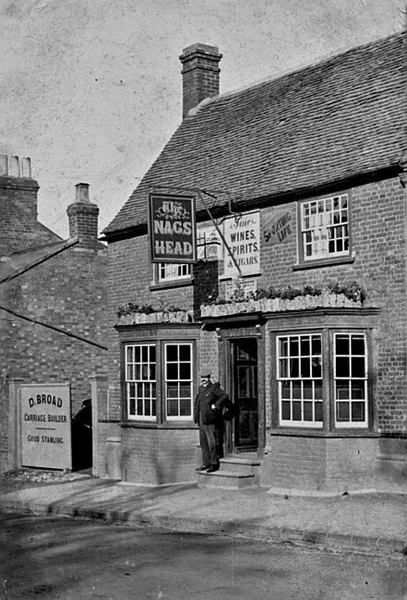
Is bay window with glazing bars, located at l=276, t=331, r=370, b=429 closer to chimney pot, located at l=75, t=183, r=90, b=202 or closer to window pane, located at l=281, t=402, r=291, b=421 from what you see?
window pane, located at l=281, t=402, r=291, b=421

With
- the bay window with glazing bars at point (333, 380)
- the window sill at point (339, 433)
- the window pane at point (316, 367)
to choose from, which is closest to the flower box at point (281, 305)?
the bay window with glazing bars at point (333, 380)

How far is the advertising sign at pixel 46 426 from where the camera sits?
2372cm

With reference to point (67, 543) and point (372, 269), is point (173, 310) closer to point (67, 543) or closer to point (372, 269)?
point (372, 269)

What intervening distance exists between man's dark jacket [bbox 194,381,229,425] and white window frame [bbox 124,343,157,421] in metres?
1.60

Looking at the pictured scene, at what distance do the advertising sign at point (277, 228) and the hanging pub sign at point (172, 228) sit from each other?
1.48m

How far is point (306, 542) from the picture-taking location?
13445mm

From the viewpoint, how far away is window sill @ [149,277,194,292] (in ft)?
73.1

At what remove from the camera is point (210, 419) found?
19922 mm

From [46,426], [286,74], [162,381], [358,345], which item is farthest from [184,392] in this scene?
[286,74]

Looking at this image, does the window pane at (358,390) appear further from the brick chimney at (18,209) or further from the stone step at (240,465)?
the brick chimney at (18,209)

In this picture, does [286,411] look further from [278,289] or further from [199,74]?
[199,74]

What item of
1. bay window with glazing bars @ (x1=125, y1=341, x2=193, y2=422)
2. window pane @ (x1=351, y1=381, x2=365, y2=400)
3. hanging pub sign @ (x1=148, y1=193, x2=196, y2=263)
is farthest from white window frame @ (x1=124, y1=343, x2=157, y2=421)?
window pane @ (x1=351, y1=381, x2=365, y2=400)

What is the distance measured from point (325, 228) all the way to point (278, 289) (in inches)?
64.8

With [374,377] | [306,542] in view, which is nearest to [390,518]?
[306,542]
